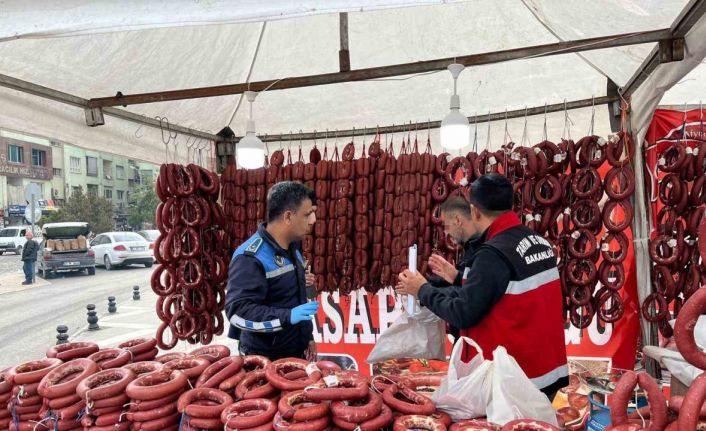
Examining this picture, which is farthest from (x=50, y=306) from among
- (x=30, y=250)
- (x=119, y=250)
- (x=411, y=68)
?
(x=411, y=68)

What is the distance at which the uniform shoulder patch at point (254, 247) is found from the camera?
2.75 m

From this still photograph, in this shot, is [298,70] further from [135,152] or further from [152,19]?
[152,19]

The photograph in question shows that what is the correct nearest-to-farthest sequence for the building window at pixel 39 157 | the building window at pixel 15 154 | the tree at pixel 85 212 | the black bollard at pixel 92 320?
the black bollard at pixel 92 320 → the tree at pixel 85 212 → the building window at pixel 15 154 → the building window at pixel 39 157

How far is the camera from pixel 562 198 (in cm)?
400

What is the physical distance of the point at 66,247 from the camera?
54.0 ft

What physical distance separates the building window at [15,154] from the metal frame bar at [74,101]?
3501 centimetres

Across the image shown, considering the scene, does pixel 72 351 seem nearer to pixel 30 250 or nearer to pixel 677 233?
pixel 677 233

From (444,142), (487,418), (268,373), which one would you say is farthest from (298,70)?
(487,418)

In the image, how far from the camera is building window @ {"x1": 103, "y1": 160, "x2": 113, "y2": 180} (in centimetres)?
4093

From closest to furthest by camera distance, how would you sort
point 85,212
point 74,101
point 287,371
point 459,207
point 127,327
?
point 287,371 < point 459,207 < point 74,101 < point 127,327 < point 85,212

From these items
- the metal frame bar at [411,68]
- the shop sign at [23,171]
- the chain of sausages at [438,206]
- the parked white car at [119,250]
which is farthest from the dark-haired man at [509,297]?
the shop sign at [23,171]

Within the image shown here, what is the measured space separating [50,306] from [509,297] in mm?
13957

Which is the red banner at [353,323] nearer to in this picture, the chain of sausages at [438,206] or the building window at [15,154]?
the chain of sausages at [438,206]

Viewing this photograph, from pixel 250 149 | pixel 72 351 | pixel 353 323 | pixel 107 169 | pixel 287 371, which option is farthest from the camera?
pixel 107 169
